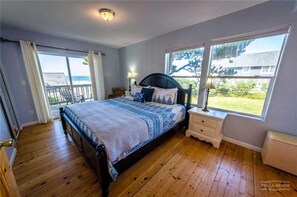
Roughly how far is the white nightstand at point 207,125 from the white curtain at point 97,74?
3429 mm

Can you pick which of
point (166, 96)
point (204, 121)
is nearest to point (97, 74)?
point (166, 96)

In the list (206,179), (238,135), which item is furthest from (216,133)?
(206,179)

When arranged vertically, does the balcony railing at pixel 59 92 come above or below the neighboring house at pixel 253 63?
below

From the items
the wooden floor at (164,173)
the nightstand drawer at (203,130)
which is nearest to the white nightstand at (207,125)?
the nightstand drawer at (203,130)

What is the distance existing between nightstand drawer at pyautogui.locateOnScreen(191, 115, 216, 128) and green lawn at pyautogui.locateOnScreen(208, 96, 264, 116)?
1.80 feet

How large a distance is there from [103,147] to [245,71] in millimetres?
→ 2721

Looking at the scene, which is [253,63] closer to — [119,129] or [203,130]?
[203,130]

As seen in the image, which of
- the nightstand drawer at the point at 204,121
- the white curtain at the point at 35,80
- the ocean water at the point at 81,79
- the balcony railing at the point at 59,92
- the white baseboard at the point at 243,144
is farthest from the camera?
the balcony railing at the point at 59,92

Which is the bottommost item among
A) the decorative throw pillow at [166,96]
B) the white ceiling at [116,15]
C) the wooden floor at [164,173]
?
the wooden floor at [164,173]

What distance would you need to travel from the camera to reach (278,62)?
185 centimetres

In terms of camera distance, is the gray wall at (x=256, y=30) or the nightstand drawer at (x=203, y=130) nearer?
the gray wall at (x=256, y=30)

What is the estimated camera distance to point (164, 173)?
66.7 inches

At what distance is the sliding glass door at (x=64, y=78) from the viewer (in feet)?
11.8

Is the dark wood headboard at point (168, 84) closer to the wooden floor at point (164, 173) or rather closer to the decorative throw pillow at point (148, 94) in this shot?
the decorative throw pillow at point (148, 94)
